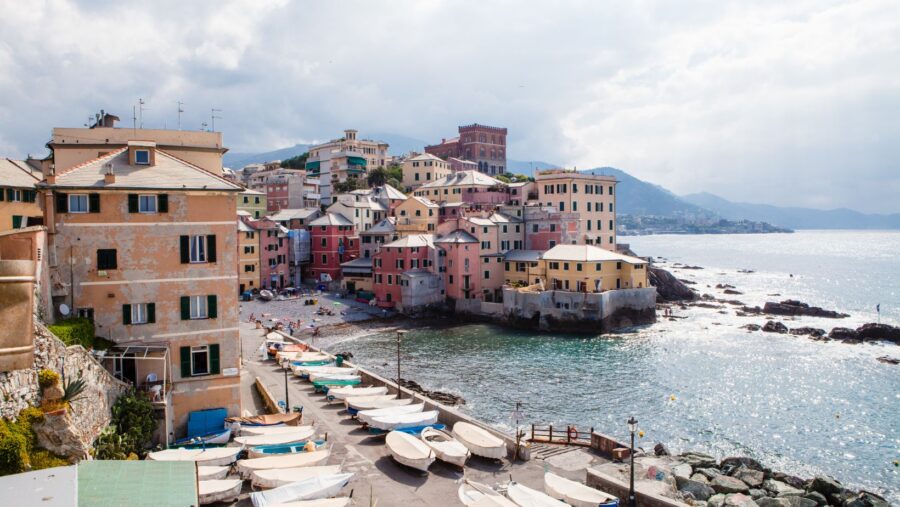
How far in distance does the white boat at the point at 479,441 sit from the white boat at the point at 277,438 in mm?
6438

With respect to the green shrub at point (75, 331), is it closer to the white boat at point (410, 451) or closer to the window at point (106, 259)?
the window at point (106, 259)

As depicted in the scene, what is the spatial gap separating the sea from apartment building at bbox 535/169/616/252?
697 inches

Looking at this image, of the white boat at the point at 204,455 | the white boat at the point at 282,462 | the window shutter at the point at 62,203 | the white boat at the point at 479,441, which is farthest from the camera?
the window shutter at the point at 62,203

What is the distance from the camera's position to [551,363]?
54.4 metres

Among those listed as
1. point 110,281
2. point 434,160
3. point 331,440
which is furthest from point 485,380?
point 434,160

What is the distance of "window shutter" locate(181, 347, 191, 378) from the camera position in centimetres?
2691

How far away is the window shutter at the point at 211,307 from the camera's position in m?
27.4

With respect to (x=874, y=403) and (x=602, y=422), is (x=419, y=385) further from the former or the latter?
(x=874, y=403)

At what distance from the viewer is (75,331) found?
23062mm

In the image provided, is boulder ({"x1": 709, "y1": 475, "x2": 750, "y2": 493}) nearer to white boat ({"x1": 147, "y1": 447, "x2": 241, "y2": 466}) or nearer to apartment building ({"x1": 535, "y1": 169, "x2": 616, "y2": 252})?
white boat ({"x1": 147, "y1": 447, "x2": 241, "y2": 466})

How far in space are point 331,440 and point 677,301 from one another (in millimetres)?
76990

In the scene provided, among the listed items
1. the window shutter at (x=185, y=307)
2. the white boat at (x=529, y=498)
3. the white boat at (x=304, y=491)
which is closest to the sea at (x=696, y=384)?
the white boat at (x=529, y=498)

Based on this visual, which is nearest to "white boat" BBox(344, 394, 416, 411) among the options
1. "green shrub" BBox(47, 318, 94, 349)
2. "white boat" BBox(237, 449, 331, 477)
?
"white boat" BBox(237, 449, 331, 477)

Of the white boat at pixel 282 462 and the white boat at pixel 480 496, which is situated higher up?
the white boat at pixel 282 462
